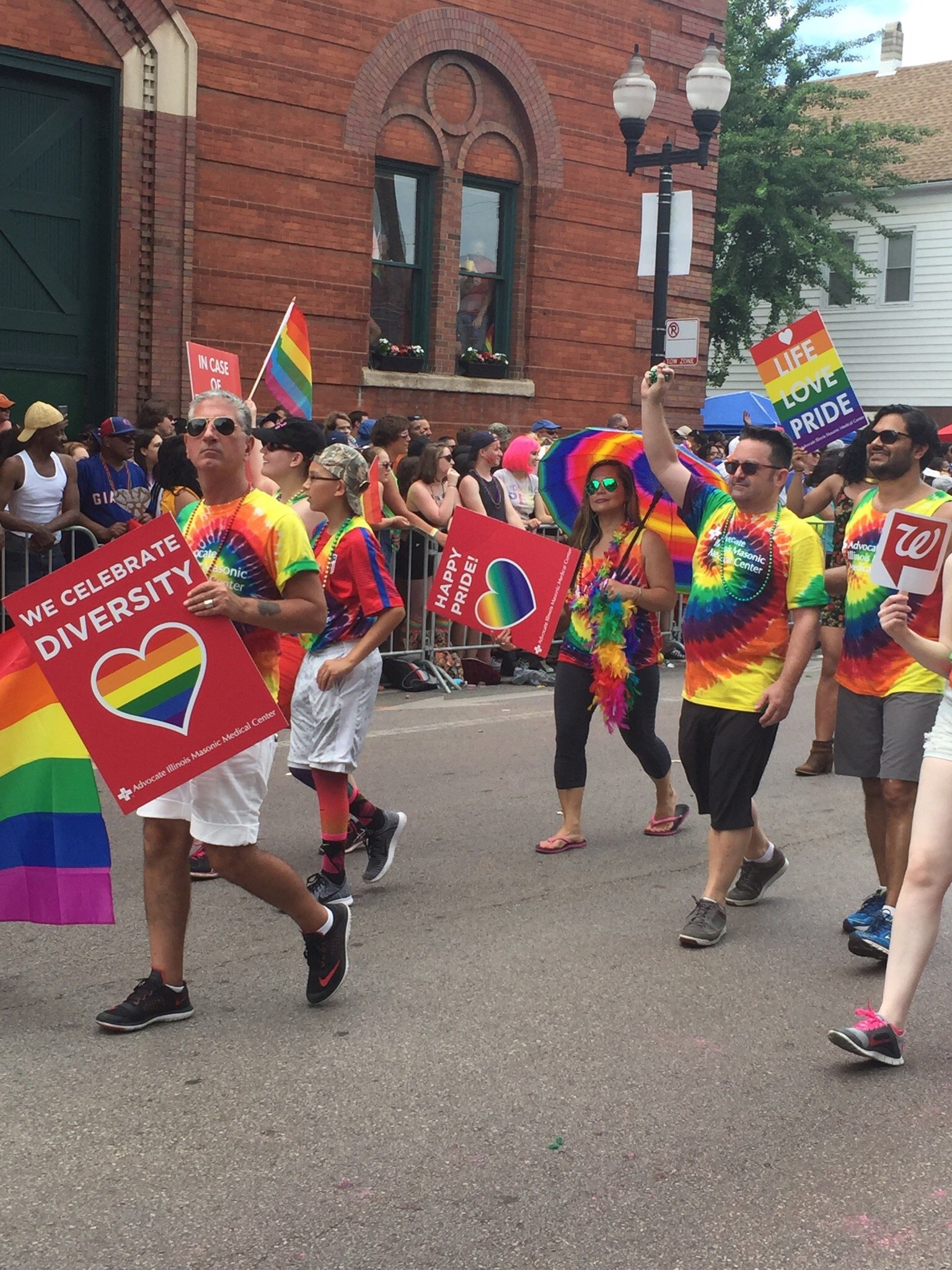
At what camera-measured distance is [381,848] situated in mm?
6742

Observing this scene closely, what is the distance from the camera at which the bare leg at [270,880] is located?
4.77 m

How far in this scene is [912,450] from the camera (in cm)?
555

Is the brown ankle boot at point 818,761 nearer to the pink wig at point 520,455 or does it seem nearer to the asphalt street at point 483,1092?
the asphalt street at point 483,1092

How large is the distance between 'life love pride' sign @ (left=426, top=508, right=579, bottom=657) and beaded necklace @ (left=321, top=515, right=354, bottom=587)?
1653 mm

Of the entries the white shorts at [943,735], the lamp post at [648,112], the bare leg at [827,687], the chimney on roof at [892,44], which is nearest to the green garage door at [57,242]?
A: the lamp post at [648,112]

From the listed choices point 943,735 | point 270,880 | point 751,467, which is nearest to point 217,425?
point 270,880

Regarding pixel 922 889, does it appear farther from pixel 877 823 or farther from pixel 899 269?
pixel 899 269

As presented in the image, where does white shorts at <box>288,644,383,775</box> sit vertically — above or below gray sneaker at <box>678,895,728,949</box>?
above

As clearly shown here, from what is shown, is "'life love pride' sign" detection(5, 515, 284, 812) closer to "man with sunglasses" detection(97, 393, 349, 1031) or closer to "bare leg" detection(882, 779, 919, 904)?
"man with sunglasses" detection(97, 393, 349, 1031)

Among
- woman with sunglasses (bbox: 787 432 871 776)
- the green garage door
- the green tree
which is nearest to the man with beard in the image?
woman with sunglasses (bbox: 787 432 871 776)

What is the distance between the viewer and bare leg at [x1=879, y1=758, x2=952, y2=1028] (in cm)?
460

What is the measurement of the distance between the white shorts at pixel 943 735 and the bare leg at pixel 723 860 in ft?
4.22

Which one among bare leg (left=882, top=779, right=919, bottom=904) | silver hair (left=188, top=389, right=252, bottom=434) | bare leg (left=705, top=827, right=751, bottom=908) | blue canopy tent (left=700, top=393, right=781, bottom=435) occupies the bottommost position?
bare leg (left=705, top=827, right=751, bottom=908)

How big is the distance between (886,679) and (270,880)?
2.40m
